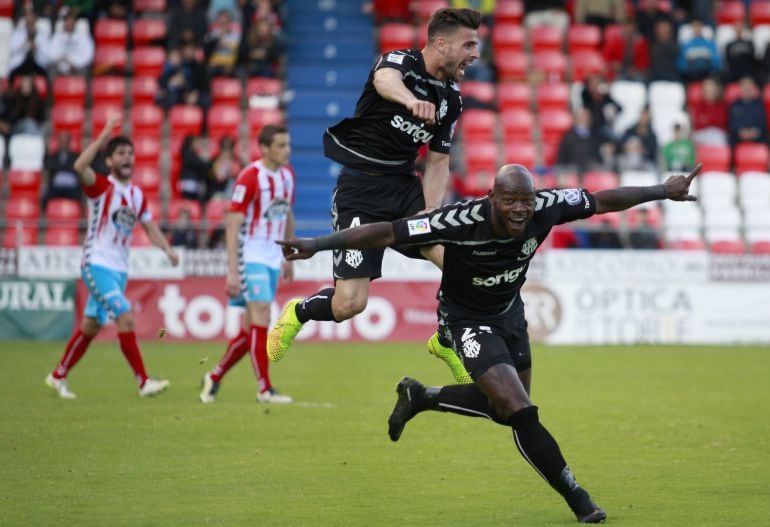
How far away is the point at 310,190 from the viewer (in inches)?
908

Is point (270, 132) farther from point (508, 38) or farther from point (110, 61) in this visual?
point (508, 38)

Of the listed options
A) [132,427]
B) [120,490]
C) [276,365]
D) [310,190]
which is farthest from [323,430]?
[310,190]

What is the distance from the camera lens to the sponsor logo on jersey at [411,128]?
8.45m

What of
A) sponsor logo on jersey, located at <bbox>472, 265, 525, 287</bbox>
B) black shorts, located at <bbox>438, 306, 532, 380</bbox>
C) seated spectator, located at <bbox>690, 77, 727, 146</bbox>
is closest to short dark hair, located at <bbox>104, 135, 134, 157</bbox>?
black shorts, located at <bbox>438, 306, 532, 380</bbox>

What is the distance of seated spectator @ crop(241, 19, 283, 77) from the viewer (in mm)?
23500

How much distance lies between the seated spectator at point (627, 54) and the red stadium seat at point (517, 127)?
2.29 metres

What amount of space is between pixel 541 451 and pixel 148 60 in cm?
1869

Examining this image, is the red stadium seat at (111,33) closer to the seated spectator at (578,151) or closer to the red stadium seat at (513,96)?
the red stadium seat at (513,96)

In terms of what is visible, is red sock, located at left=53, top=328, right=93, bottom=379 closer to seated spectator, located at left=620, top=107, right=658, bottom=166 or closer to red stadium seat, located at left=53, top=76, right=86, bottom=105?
red stadium seat, located at left=53, top=76, right=86, bottom=105

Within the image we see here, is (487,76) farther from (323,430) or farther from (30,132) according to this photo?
(323,430)

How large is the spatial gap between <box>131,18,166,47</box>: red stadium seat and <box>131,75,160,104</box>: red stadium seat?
3.70 ft

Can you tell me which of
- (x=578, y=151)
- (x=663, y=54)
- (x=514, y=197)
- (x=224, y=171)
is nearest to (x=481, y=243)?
(x=514, y=197)

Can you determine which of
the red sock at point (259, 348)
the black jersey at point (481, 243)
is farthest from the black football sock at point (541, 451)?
the red sock at point (259, 348)

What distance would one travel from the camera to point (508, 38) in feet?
83.5
